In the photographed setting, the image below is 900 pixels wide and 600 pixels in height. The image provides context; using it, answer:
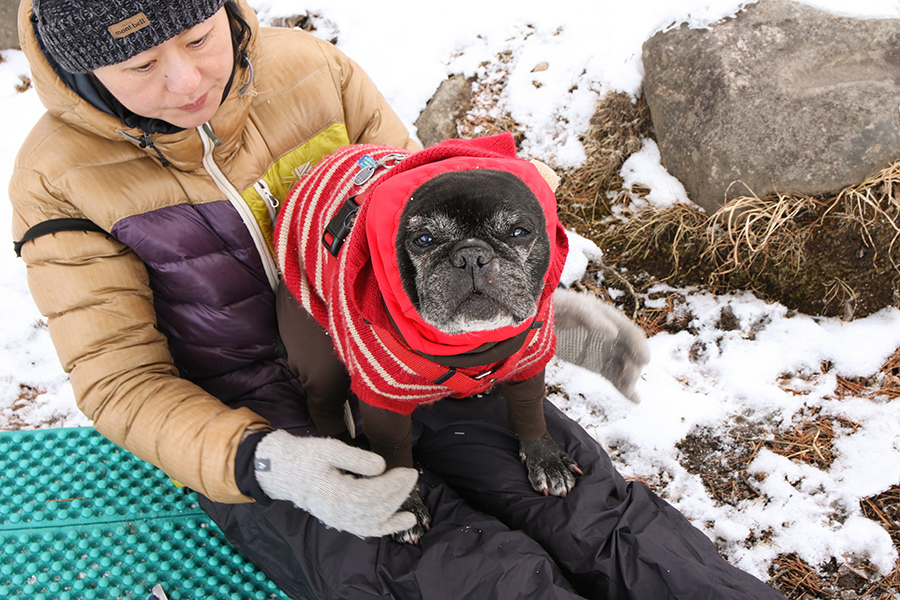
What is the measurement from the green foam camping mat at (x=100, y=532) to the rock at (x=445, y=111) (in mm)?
2568

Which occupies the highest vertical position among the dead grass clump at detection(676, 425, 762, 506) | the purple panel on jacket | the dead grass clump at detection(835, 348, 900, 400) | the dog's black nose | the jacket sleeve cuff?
the dog's black nose

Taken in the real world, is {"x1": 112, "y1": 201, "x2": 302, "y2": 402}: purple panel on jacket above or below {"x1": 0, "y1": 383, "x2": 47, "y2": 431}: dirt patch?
above

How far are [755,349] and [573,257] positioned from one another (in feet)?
3.45

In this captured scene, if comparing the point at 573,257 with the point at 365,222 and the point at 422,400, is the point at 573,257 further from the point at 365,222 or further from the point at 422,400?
the point at 365,222

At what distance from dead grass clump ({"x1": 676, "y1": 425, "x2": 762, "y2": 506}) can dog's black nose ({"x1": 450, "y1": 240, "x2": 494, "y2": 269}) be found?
1770mm

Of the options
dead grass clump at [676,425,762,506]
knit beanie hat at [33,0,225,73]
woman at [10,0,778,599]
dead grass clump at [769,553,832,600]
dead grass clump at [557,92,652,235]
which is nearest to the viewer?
knit beanie hat at [33,0,225,73]

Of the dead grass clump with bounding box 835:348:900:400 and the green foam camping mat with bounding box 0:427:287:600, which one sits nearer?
the green foam camping mat with bounding box 0:427:287:600

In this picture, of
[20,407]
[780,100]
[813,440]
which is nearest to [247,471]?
[20,407]

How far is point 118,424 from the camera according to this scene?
197cm

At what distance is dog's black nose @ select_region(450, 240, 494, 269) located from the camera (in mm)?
1595

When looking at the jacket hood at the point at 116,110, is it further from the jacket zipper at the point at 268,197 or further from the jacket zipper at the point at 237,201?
the jacket zipper at the point at 268,197

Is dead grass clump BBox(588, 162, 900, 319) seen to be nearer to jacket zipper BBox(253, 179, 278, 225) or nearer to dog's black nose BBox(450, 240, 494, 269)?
dog's black nose BBox(450, 240, 494, 269)

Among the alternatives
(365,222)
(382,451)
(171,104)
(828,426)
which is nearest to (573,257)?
(828,426)

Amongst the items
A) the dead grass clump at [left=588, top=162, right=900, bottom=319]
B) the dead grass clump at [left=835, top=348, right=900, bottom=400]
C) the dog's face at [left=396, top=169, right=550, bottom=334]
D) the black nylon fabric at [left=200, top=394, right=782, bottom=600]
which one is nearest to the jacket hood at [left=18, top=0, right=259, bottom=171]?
the dog's face at [left=396, top=169, right=550, bottom=334]
